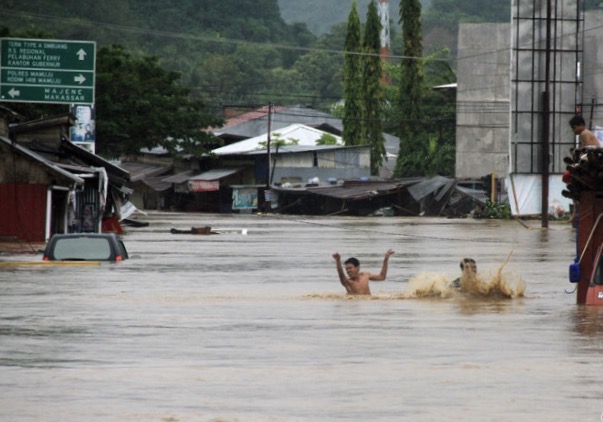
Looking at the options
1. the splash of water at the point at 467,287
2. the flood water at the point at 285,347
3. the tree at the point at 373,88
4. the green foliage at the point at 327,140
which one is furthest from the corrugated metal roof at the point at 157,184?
the splash of water at the point at 467,287

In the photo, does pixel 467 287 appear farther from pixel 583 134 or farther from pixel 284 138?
pixel 284 138

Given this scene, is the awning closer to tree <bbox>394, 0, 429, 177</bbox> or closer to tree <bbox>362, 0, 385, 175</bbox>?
tree <bbox>362, 0, 385, 175</bbox>

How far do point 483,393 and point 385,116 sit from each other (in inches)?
4232

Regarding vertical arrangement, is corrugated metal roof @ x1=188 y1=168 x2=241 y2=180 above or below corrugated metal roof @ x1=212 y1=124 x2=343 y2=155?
below

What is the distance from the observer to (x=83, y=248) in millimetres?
29719

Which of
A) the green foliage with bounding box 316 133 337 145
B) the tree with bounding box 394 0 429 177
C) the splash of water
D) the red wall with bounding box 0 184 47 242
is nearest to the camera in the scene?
the splash of water

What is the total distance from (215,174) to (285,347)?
79.7 m

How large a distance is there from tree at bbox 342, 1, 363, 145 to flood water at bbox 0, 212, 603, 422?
236ft

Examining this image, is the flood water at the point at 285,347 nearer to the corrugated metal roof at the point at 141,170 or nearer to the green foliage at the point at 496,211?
the green foliage at the point at 496,211

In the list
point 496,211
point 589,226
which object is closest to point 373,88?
point 496,211

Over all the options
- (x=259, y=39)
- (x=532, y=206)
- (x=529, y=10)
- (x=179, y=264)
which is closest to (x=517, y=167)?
(x=532, y=206)

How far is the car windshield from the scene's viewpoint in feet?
96.1

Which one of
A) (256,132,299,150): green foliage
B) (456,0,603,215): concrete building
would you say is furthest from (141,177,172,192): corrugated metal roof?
(456,0,603,215): concrete building

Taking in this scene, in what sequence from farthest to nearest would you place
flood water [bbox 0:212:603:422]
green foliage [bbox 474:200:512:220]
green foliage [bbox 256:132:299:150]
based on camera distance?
green foliage [bbox 256:132:299:150] → green foliage [bbox 474:200:512:220] → flood water [bbox 0:212:603:422]
